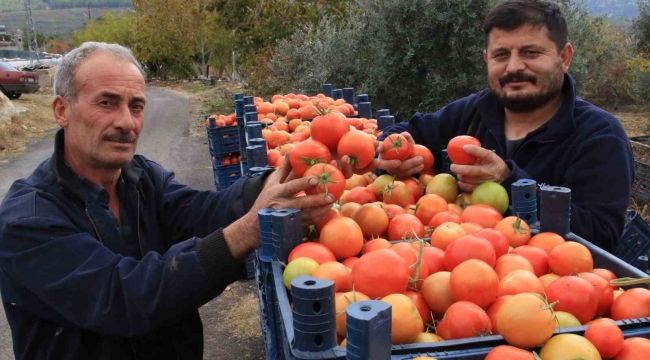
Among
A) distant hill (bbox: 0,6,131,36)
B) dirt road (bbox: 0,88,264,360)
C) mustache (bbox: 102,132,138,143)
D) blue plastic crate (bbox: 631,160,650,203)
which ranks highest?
distant hill (bbox: 0,6,131,36)

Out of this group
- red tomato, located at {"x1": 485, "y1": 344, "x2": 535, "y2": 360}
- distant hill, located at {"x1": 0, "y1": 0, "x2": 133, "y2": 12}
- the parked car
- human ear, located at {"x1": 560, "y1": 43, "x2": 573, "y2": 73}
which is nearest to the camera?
red tomato, located at {"x1": 485, "y1": 344, "x2": 535, "y2": 360}

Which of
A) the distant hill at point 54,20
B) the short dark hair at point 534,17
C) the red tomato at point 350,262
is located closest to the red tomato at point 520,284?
the red tomato at point 350,262

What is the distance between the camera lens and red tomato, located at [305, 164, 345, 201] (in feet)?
5.91

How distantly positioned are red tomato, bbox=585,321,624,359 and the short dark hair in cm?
162

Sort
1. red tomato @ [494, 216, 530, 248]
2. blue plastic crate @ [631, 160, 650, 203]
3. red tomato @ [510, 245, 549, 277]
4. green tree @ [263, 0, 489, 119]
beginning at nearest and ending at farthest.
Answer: red tomato @ [510, 245, 549, 277], red tomato @ [494, 216, 530, 248], blue plastic crate @ [631, 160, 650, 203], green tree @ [263, 0, 489, 119]

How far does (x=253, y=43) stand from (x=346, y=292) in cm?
1454

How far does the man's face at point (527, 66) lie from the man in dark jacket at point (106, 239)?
1215 millimetres

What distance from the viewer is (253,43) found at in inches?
602

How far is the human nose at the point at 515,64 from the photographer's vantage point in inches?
98.8

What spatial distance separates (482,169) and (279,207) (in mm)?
867

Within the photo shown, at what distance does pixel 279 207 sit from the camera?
72.1 inches

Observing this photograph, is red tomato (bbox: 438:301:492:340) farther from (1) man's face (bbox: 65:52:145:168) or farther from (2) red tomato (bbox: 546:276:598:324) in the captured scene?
(1) man's face (bbox: 65:52:145:168)

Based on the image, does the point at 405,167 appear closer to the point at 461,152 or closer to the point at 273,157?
the point at 461,152

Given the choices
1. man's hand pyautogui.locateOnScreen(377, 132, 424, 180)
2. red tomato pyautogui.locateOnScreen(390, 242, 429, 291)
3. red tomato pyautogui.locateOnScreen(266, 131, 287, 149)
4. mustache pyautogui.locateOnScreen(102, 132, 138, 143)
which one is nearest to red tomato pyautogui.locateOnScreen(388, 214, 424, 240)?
red tomato pyautogui.locateOnScreen(390, 242, 429, 291)
